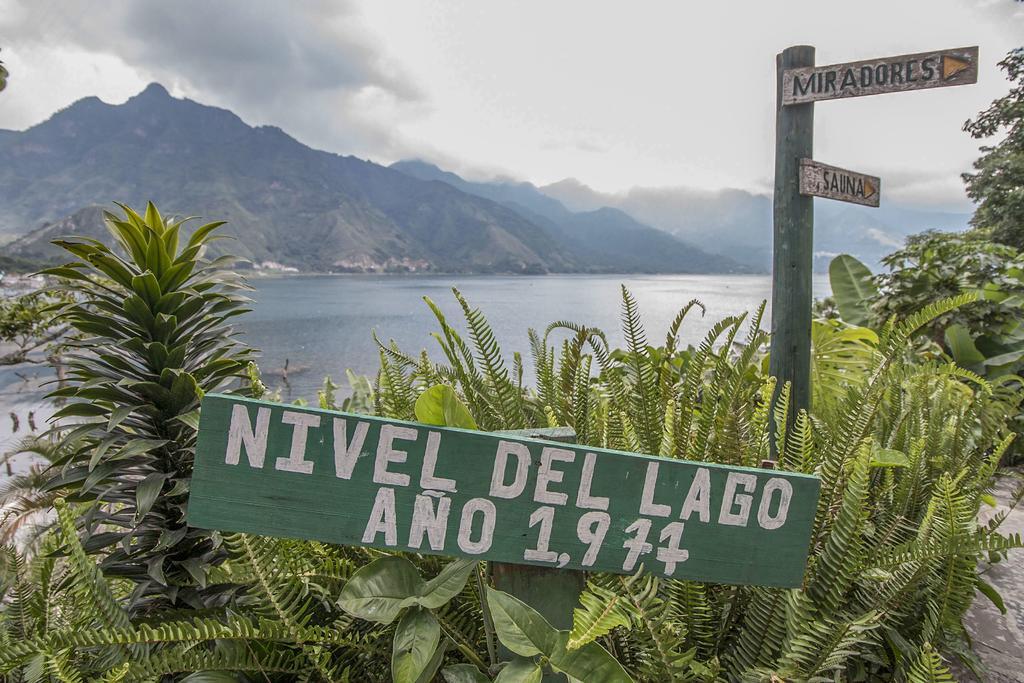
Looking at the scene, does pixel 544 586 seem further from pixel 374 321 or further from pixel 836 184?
pixel 374 321

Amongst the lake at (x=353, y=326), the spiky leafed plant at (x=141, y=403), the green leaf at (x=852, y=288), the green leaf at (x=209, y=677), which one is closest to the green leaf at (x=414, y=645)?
the green leaf at (x=209, y=677)

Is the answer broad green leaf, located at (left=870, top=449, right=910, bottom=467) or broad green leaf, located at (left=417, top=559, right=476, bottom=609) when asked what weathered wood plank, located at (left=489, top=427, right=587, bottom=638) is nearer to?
broad green leaf, located at (left=417, top=559, right=476, bottom=609)

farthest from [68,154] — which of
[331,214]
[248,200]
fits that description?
[331,214]

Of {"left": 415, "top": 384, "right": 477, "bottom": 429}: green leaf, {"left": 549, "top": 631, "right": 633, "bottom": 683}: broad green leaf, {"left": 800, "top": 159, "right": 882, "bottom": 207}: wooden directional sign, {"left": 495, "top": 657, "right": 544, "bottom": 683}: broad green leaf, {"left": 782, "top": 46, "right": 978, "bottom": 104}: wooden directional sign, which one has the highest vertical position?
{"left": 782, "top": 46, "right": 978, "bottom": 104}: wooden directional sign

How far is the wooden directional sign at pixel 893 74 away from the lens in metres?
2.05

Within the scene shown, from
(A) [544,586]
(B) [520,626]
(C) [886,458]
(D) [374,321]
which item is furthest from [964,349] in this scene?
(D) [374,321]

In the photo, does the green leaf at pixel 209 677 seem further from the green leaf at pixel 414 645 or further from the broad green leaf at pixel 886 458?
the broad green leaf at pixel 886 458

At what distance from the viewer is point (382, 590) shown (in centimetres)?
87

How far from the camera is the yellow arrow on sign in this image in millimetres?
2043

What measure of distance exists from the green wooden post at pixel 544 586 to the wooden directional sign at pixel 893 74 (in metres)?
2.19


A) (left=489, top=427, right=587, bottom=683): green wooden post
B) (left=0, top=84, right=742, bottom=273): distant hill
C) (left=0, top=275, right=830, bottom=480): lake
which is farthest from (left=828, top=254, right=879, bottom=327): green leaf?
(left=0, top=84, right=742, bottom=273): distant hill

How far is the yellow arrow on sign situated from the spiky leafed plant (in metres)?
2.71

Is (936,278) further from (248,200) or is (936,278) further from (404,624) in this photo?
(248,200)

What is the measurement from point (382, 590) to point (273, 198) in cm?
11686
